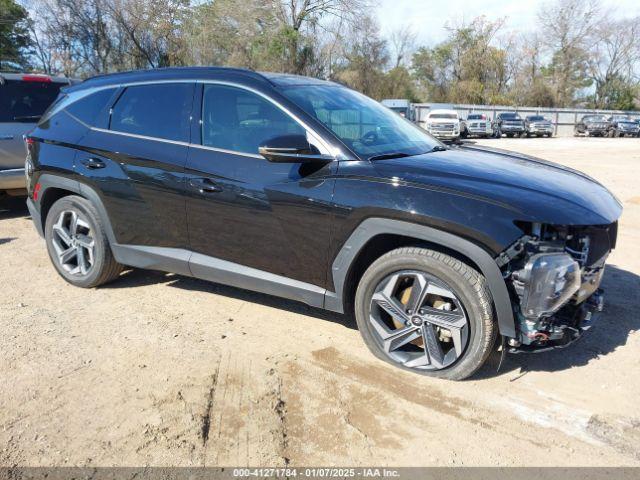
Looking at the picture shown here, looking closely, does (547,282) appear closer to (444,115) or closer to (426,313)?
(426,313)

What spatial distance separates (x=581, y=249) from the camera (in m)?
3.07

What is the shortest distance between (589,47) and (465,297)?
70.5 meters

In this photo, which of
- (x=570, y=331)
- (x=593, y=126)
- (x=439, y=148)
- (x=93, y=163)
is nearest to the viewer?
(x=570, y=331)

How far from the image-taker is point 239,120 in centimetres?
377

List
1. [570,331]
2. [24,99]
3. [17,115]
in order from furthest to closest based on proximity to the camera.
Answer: [24,99] < [17,115] < [570,331]

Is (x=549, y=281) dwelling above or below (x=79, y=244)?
above

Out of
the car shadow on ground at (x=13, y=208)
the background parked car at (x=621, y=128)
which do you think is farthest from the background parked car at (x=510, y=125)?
the car shadow on ground at (x=13, y=208)

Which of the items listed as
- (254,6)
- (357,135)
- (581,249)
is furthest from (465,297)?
(254,6)

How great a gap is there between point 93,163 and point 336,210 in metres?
2.26

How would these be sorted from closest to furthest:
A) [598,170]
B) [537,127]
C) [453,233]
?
1. [453,233]
2. [598,170]
3. [537,127]

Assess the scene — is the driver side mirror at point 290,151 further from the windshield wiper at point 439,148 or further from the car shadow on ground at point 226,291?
the car shadow on ground at point 226,291

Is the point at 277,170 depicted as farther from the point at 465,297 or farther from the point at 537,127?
the point at 537,127

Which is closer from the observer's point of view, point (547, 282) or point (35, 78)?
point (547, 282)

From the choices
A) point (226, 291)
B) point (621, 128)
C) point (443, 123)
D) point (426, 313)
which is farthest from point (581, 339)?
point (621, 128)
